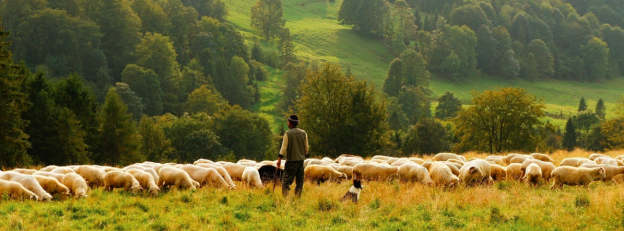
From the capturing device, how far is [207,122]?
320ft

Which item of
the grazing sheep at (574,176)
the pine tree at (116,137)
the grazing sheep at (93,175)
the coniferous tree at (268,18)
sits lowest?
the pine tree at (116,137)

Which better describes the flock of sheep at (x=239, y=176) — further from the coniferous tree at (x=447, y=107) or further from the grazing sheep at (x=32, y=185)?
the coniferous tree at (x=447, y=107)

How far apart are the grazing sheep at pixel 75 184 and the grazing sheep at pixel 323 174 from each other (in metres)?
7.33

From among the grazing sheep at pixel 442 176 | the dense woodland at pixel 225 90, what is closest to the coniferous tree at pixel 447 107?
the dense woodland at pixel 225 90

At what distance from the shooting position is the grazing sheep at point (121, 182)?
1623cm

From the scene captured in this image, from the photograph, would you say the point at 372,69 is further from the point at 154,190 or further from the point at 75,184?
the point at 75,184

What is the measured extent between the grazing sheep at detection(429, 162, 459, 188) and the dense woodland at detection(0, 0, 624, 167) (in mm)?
33605

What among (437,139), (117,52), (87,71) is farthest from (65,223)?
(117,52)

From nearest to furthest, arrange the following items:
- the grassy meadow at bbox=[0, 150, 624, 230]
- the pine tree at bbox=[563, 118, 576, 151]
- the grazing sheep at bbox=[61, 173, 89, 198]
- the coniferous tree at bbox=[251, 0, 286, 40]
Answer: the grassy meadow at bbox=[0, 150, 624, 230] → the grazing sheep at bbox=[61, 173, 89, 198] → the pine tree at bbox=[563, 118, 576, 151] → the coniferous tree at bbox=[251, 0, 286, 40]

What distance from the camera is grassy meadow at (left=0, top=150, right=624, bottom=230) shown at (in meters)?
12.0

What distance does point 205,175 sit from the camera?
18172 millimetres

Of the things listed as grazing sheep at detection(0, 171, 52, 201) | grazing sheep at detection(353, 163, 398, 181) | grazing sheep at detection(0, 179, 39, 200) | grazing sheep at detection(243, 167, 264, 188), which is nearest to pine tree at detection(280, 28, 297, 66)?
grazing sheep at detection(353, 163, 398, 181)

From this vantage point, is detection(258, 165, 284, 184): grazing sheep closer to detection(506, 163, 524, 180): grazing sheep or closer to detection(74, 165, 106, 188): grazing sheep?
detection(74, 165, 106, 188): grazing sheep

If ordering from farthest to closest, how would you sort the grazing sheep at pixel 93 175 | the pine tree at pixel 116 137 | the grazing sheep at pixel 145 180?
the pine tree at pixel 116 137 < the grazing sheep at pixel 93 175 < the grazing sheep at pixel 145 180
